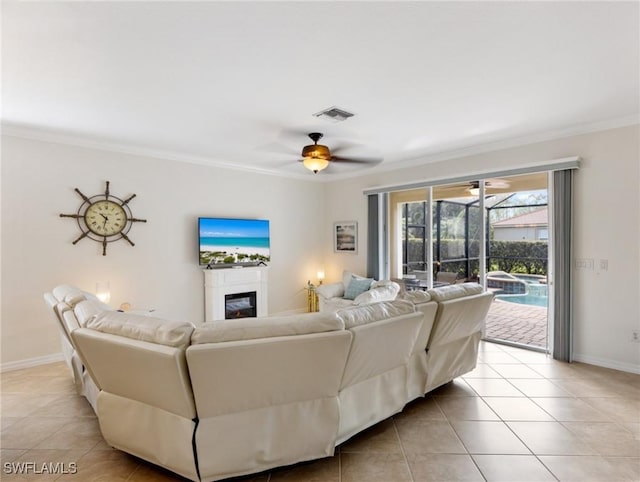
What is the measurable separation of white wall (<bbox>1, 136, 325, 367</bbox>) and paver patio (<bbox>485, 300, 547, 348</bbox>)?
338 cm

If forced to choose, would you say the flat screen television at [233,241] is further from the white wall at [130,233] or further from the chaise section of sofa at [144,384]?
the chaise section of sofa at [144,384]

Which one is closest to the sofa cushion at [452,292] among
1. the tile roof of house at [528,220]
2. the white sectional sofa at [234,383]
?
the white sectional sofa at [234,383]

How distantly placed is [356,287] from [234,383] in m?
3.95

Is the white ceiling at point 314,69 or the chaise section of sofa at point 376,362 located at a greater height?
the white ceiling at point 314,69

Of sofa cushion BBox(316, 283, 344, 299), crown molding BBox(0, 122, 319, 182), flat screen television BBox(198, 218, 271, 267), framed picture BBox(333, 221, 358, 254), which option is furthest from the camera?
framed picture BBox(333, 221, 358, 254)

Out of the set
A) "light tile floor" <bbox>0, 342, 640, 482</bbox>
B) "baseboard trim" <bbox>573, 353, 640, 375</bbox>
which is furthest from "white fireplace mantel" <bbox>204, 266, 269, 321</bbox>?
"baseboard trim" <bbox>573, 353, 640, 375</bbox>

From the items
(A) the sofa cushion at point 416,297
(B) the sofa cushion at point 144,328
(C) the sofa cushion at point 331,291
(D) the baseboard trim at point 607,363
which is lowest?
(D) the baseboard trim at point 607,363

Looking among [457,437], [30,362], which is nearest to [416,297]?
[457,437]

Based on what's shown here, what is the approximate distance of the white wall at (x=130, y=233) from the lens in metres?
3.92

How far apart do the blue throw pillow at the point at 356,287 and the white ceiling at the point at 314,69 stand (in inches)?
94.3

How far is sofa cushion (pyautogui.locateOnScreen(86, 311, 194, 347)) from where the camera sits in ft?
5.95

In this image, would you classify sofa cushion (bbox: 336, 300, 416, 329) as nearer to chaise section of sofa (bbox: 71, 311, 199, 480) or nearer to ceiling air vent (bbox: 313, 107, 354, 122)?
chaise section of sofa (bbox: 71, 311, 199, 480)

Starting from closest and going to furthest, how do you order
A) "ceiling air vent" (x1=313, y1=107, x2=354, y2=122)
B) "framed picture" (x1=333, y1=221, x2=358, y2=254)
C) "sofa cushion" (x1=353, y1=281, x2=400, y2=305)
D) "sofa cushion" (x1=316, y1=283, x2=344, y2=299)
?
"ceiling air vent" (x1=313, y1=107, x2=354, y2=122), "sofa cushion" (x1=353, y1=281, x2=400, y2=305), "sofa cushion" (x1=316, y1=283, x2=344, y2=299), "framed picture" (x1=333, y1=221, x2=358, y2=254)

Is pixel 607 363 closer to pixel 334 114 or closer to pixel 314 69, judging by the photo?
pixel 334 114
